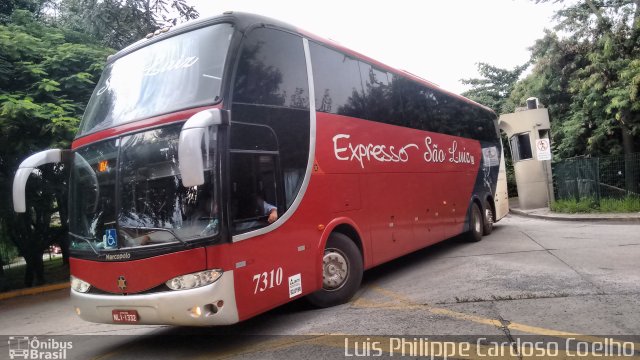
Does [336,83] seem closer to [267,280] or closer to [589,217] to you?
[267,280]

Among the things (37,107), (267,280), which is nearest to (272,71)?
(267,280)

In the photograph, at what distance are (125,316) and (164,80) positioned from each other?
2640 mm

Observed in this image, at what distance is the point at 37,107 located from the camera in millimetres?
9125

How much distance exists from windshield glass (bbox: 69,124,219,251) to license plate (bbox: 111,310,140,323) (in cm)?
68

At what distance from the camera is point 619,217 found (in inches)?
597

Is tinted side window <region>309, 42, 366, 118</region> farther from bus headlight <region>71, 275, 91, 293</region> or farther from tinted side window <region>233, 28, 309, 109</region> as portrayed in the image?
bus headlight <region>71, 275, 91, 293</region>

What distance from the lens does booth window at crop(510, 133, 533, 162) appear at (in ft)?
70.3

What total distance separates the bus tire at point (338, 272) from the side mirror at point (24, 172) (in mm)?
3557

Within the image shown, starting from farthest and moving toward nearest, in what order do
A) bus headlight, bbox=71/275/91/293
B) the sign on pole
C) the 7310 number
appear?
1. the sign on pole
2. bus headlight, bbox=71/275/91/293
3. the 7310 number

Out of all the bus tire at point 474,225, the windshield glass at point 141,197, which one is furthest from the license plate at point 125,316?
the bus tire at point 474,225

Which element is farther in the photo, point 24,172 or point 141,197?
point 24,172

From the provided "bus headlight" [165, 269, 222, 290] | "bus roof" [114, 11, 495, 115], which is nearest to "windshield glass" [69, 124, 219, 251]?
"bus headlight" [165, 269, 222, 290]

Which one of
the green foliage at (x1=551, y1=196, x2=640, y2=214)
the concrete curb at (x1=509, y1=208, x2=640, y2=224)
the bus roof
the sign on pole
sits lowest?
the concrete curb at (x1=509, y1=208, x2=640, y2=224)

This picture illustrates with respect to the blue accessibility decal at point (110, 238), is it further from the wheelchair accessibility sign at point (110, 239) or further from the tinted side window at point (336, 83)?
the tinted side window at point (336, 83)
